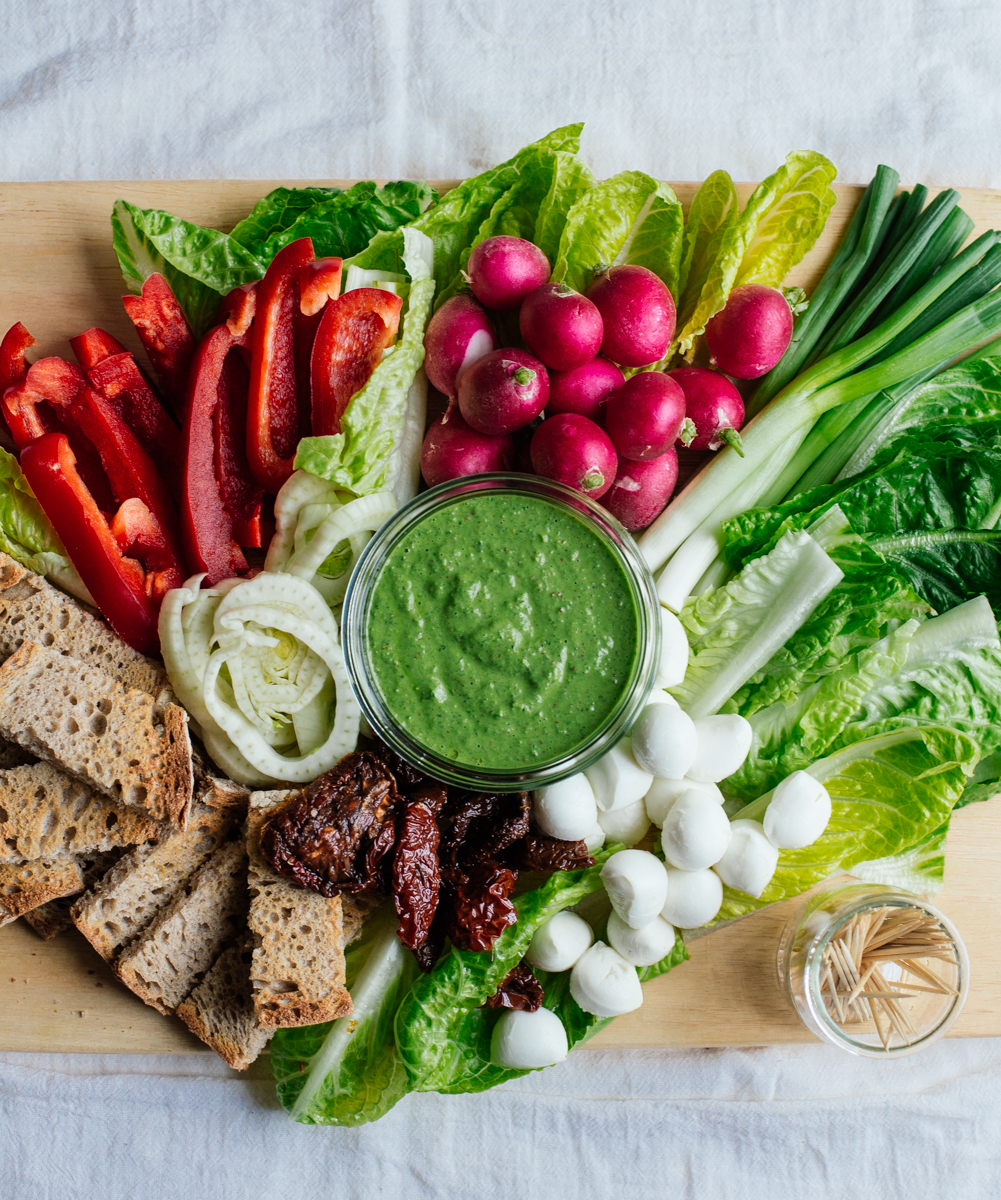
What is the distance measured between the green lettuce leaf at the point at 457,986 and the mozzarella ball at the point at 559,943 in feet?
0.09

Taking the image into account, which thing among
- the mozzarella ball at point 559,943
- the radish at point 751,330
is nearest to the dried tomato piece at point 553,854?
the mozzarella ball at point 559,943

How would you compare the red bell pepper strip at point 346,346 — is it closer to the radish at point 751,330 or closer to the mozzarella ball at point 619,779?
the radish at point 751,330

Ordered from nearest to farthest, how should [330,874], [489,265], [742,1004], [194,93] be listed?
1. [330,874]
2. [489,265]
3. [742,1004]
4. [194,93]

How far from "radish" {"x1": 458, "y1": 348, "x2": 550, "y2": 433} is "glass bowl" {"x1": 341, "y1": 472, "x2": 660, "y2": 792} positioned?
15 centimetres

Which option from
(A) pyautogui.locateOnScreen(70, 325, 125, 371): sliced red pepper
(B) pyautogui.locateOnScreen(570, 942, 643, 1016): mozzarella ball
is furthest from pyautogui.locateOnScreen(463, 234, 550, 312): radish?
(B) pyautogui.locateOnScreen(570, 942, 643, 1016): mozzarella ball

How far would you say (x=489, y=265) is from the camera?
2.27 meters

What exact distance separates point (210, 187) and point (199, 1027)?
84.6 inches

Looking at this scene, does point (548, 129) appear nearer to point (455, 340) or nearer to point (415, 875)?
point (455, 340)

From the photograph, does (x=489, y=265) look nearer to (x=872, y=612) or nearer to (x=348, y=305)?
(x=348, y=305)

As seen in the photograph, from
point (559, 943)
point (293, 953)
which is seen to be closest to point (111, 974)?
point (293, 953)

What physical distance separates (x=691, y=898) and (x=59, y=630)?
165cm

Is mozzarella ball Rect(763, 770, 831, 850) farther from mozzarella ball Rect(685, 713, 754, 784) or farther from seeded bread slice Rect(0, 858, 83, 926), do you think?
seeded bread slice Rect(0, 858, 83, 926)

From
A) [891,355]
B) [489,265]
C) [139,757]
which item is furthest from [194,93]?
[891,355]

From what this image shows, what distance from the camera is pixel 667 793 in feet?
7.38
